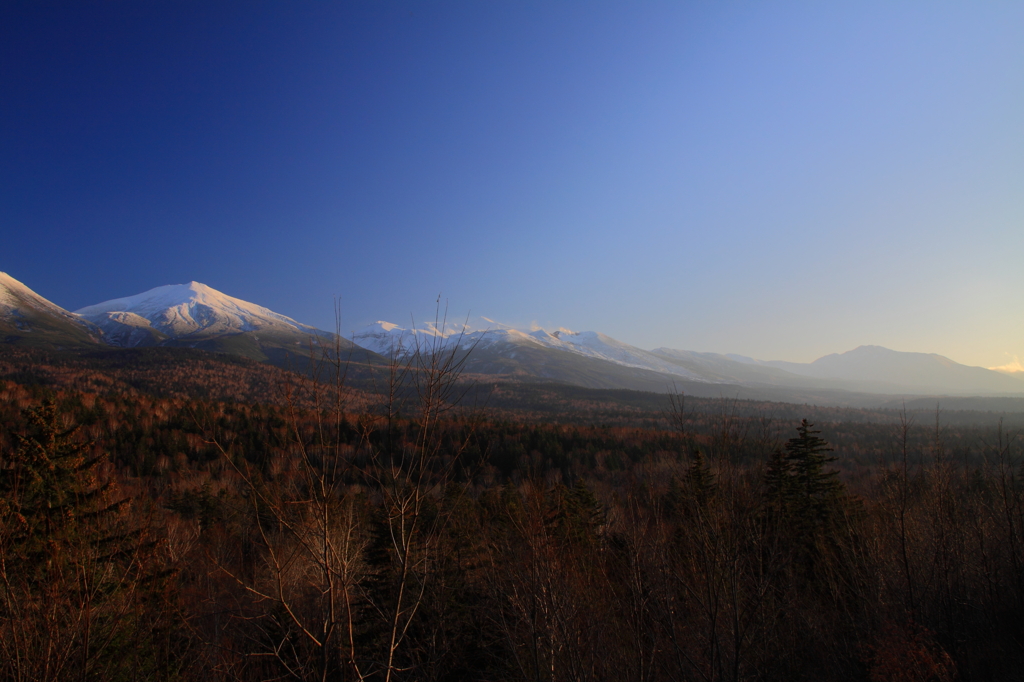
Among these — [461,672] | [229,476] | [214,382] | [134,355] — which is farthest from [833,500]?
[134,355]

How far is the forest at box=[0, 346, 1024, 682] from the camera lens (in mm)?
4578

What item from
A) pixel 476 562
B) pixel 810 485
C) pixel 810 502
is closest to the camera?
pixel 476 562

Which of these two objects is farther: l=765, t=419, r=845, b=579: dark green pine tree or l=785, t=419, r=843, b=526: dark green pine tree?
l=785, t=419, r=843, b=526: dark green pine tree

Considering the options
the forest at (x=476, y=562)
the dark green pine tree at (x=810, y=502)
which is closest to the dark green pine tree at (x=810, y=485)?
the dark green pine tree at (x=810, y=502)

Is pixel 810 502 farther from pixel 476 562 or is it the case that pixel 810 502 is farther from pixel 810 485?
pixel 476 562

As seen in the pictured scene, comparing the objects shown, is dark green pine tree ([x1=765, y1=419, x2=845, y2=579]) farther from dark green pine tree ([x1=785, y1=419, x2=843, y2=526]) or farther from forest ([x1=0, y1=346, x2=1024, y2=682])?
forest ([x1=0, y1=346, x2=1024, y2=682])

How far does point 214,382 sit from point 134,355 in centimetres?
4098

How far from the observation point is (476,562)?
53.6 feet

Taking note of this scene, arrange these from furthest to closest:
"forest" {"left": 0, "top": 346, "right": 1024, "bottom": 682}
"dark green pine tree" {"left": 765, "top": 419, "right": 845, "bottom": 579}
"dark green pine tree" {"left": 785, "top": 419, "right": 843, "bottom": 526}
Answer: "dark green pine tree" {"left": 785, "top": 419, "right": 843, "bottom": 526}, "dark green pine tree" {"left": 765, "top": 419, "right": 845, "bottom": 579}, "forest" {"left": 0, "top": 346, "right": 1024, "bottom": 682}

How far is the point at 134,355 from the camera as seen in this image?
125 m

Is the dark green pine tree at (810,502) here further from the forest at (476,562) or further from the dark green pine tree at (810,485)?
the forest at (476,562)

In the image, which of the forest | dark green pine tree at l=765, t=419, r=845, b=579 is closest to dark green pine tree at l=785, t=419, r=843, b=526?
dark green pine tree at l=765, t=419, r=845, b=579

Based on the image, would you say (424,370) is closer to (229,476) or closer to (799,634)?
(799,634)

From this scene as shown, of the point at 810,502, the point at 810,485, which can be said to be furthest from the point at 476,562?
the point at 810,485
